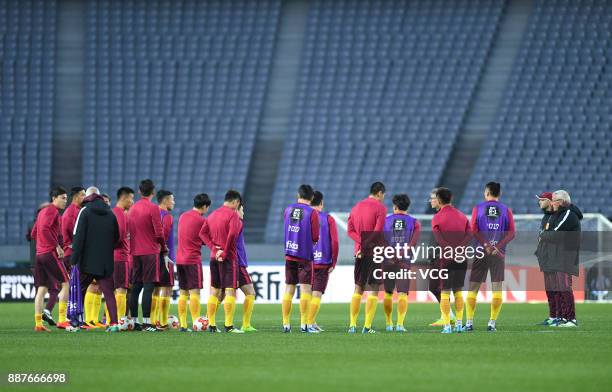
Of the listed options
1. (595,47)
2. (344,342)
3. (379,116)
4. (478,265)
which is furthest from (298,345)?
(595,47)

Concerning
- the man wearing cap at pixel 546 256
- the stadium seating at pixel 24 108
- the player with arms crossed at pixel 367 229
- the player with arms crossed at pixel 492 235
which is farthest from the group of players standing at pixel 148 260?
the stadium seating at pixel 24 108

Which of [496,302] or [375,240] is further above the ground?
[375,240]

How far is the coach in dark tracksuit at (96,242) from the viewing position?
50.1 ft

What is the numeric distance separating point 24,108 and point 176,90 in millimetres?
4968

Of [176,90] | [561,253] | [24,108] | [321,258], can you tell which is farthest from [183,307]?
[24,108]

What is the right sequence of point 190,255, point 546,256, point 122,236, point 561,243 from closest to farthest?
point 190,255 → point 122,236 → point 561,243 → point 546,256

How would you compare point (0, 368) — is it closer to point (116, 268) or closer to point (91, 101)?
point (116, 268)

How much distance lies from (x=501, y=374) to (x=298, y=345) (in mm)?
3602

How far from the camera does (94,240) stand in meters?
15.3

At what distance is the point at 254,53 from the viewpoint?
3806 centimetres

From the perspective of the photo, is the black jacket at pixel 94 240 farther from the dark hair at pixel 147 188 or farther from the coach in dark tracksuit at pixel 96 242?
the dark hair at pixel 147 188

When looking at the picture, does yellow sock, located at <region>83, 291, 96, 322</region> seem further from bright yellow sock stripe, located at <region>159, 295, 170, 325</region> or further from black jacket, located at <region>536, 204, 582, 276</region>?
black jacket, located at <region>536, 204, 582, 276</region>

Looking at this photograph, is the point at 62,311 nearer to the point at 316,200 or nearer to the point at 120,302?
the point at 120,302

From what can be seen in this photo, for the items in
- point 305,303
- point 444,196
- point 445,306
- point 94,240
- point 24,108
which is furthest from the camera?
point 24,108
